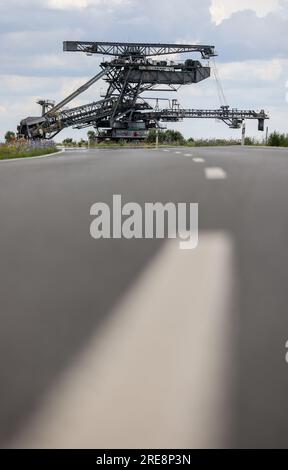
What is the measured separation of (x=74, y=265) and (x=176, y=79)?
69.1 m

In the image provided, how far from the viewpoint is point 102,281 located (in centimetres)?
603

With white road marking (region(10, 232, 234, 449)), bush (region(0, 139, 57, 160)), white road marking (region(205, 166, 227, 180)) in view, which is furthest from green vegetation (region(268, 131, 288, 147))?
white road marking (region(10, 232, 234, 449))

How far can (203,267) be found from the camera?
21.5ft

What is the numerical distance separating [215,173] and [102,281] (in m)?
8.94

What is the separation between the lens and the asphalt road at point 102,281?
3.65m

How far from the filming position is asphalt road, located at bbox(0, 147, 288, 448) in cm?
365

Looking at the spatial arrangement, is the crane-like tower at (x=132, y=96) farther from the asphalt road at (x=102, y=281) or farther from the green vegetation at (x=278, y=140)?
the asphalt road at (x=102, y=281)

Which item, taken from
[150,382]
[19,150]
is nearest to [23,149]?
[19,150]

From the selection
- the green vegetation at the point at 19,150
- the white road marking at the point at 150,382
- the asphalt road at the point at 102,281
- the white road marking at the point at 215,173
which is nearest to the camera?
the white road marking at the point at 150,382

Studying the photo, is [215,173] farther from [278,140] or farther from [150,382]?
[278,140]

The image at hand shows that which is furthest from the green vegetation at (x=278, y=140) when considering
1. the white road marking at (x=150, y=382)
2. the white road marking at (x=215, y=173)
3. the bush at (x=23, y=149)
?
the white road marking at (x=150, y=382)

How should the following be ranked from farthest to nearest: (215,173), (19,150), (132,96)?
1. (132,96)
2. (19,150)
3. (215,173)

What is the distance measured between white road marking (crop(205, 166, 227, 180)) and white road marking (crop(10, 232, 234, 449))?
27.3 feet

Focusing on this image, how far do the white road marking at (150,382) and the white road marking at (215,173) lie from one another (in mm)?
8308
